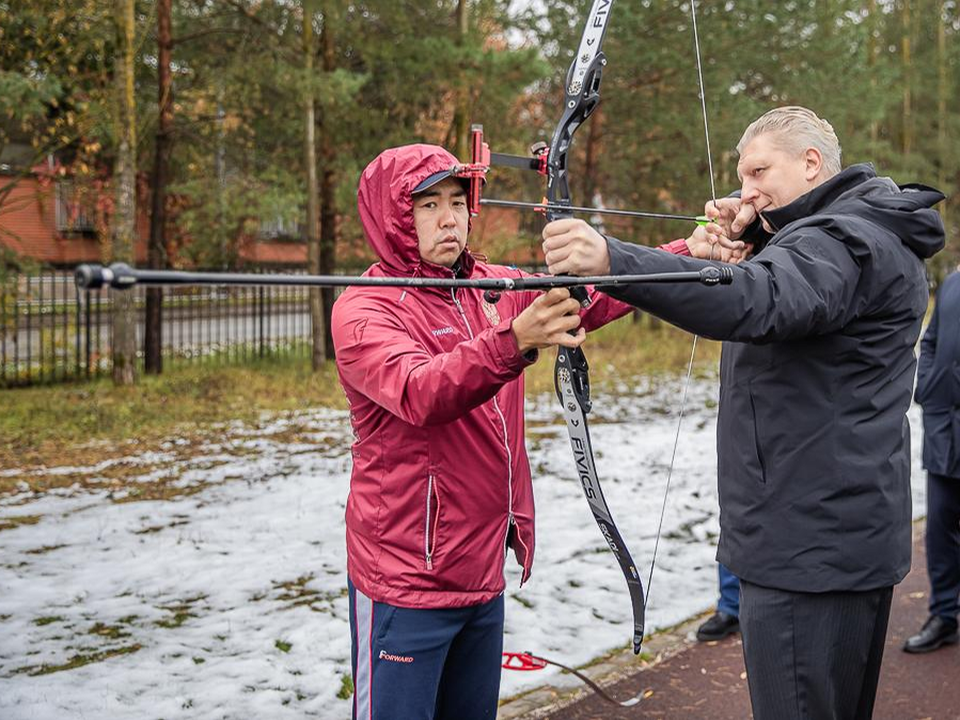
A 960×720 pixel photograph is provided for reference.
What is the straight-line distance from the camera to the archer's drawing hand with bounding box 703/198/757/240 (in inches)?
104

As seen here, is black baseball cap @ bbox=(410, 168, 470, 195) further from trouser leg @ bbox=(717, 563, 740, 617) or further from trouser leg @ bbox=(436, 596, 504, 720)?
trouser leg @ bbox=(717, 563, 740, 617)

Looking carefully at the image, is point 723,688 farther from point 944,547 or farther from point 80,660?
point 80,660

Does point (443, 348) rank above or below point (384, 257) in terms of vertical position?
below

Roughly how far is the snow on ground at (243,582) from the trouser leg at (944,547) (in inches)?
46.5

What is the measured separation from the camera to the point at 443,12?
13.5 metres

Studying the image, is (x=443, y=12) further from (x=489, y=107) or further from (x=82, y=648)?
(x=82, y=648)

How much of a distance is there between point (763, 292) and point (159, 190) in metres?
12.3

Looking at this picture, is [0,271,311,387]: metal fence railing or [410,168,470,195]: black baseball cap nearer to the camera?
[410,168,470,195]: black baseball cap

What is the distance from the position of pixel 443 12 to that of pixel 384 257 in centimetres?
1175

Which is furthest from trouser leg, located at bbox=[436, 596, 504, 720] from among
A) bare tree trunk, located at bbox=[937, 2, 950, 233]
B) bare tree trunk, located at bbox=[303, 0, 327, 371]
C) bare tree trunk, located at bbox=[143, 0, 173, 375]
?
bare tree trunk, located at bbox=[937, 2, 950, 233]

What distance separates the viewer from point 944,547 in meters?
4.70

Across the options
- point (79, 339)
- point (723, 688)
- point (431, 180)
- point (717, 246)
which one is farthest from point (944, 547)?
point (79, 339)

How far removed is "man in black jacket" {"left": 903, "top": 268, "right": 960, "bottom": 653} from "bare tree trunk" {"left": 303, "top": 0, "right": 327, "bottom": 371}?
856 centimetres

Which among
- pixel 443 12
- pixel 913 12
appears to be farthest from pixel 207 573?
pixel 913 12
